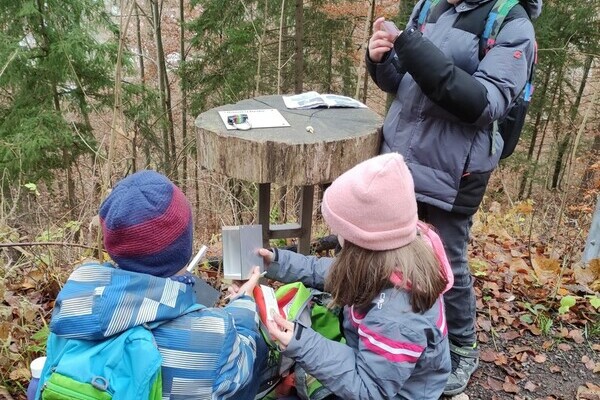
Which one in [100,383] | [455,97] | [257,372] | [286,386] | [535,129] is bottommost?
[535,129]

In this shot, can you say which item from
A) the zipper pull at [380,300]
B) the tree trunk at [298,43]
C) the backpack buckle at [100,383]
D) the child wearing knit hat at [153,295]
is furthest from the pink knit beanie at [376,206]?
the tree trunk at [298,43]

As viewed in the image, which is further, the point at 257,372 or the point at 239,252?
the point at 239,252

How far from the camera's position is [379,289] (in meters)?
1.76

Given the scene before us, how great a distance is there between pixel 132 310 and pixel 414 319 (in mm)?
906

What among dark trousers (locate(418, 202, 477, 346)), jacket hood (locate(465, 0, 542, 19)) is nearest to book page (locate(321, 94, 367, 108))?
dark trousers (locate(418, 202, 477, 346))

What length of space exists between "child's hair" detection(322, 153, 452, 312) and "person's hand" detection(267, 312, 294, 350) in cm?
24

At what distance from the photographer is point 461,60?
7.29 ft


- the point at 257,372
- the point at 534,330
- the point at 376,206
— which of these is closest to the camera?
the point at 376,206

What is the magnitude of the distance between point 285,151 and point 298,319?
Answer: 79cm

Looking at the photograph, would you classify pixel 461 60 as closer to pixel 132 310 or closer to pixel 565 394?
pixel 132 310

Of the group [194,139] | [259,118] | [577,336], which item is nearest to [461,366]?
[577,336]

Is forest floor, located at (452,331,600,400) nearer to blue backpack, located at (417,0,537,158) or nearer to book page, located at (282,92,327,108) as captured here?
Answer: blue backpack, located at (417,0,537,158)

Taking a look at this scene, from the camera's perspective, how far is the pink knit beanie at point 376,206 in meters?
1.68

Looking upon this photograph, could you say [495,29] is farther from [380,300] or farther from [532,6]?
[380,300]
